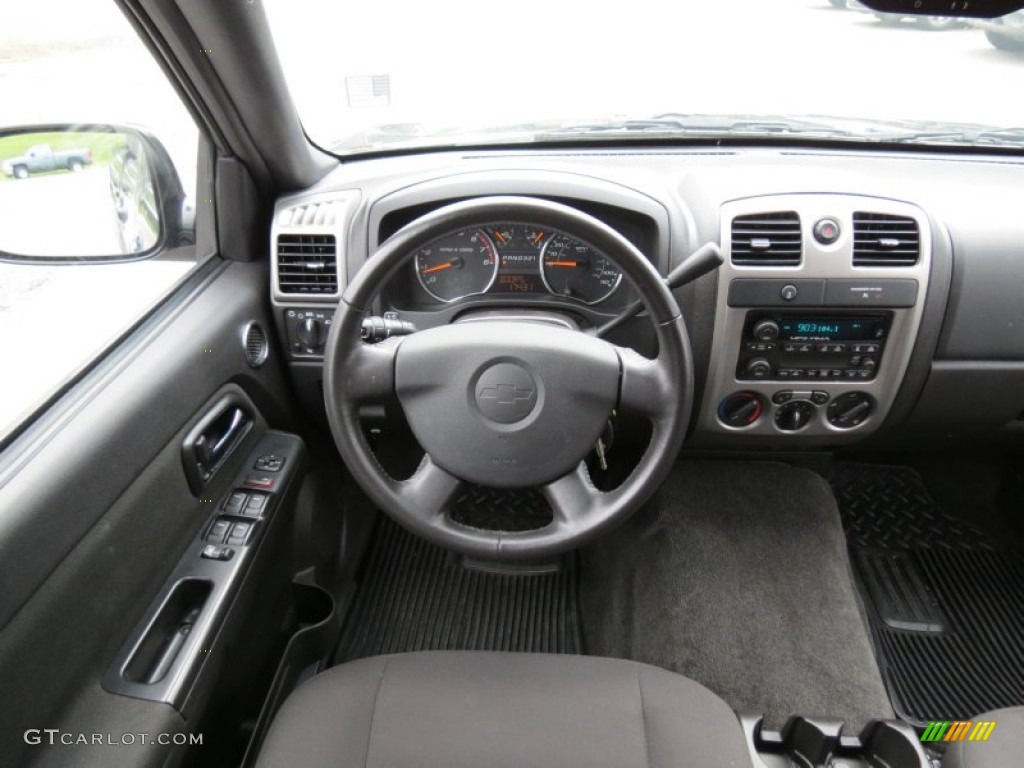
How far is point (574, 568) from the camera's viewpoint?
6.94 feet

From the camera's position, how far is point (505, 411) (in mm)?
1202

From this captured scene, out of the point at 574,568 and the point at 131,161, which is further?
the point at 574,568

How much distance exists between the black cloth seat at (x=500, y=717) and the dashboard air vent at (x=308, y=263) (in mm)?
853

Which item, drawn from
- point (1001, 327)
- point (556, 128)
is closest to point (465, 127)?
point (556, 128)

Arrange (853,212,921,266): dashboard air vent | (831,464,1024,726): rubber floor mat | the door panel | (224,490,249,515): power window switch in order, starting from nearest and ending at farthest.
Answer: the door panel < (224,490,249,515): power window switch < (853,212,921,266): dashboard air vent < (831,464,1024,726): rubber floor mat

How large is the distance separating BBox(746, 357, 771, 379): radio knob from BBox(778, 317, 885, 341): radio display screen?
0.07m

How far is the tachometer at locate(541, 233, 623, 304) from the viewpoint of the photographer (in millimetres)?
1599

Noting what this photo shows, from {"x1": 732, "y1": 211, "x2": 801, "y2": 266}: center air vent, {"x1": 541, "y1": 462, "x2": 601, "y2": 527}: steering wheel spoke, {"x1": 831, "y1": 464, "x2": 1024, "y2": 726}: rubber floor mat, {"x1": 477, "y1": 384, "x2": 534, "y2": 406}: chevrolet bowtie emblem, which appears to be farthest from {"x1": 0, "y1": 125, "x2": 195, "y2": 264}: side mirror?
{"x1": 831, "y1": 464, "x2": 1024, "y2": 726}: rubber floor mat

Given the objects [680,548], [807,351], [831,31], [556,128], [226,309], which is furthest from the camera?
[831,31]

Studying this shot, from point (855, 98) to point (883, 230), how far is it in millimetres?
569

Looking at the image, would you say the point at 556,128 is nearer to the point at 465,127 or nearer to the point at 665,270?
the point at 465,127

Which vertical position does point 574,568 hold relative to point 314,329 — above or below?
below

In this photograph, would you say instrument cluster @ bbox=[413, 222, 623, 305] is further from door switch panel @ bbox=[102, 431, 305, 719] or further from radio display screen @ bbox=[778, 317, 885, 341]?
door switch panel @ bbox=[102, 431, 305, 719]

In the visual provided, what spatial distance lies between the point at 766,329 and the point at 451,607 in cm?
112
